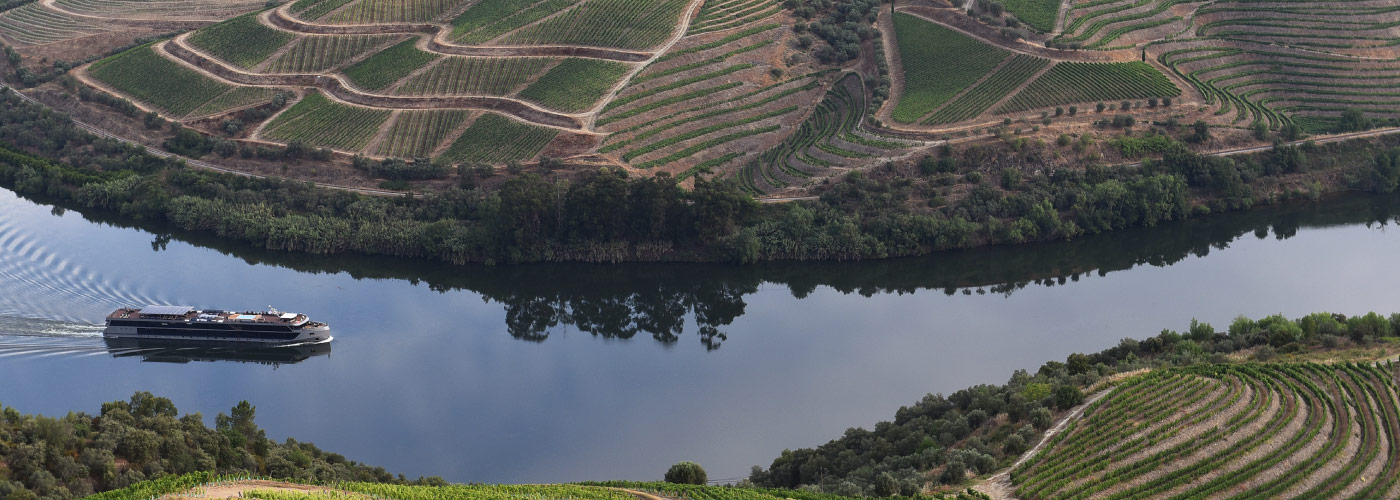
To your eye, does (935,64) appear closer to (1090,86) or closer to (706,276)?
(1090,86)

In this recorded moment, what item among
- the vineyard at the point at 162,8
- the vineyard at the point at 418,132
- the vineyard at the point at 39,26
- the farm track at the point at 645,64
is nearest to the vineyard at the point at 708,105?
the farm track at the point at 645,64

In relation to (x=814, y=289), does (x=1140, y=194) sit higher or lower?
higher

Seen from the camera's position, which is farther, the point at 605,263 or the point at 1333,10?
the point at 1333,10

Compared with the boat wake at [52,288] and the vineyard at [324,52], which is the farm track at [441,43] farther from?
the boat wake at [52,288]

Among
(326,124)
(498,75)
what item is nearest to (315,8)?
(326,124)

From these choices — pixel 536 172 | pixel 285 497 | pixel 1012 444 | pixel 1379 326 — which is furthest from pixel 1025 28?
pixel 285 497

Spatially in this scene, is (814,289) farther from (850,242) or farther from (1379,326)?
(1379,326)

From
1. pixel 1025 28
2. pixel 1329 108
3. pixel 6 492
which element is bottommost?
pixel 6 492
